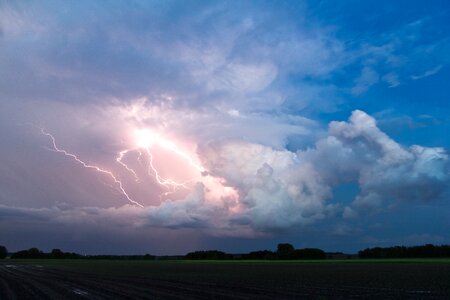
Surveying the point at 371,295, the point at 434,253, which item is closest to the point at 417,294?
the point at 371,295

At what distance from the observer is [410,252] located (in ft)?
599

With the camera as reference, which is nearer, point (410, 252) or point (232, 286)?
point (232, 286)

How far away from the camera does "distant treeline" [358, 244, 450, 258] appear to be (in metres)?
176

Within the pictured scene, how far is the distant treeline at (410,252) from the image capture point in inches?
6924

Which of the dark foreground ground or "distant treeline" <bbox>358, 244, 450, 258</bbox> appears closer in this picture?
the dark foreground ground

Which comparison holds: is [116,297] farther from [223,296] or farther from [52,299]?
[223,296]

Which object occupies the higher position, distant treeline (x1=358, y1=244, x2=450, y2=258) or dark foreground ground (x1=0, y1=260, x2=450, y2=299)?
distant treeline (x1=358, y1=244, x2=450, y2=258)

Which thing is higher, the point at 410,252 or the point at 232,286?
the point at 410,252

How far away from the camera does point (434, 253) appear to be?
17588 cm

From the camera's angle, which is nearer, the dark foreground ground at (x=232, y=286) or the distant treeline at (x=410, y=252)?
the dark foreground ground at (x=232, y=286)

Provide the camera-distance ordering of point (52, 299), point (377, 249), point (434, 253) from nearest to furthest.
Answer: point (52, 299) < point (434, 253) < point (377, 249)

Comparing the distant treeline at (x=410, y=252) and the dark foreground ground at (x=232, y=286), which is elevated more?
the distant treeline at (x=410, y=252)

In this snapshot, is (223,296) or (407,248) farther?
(407,248)

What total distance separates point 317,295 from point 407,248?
17076cm
